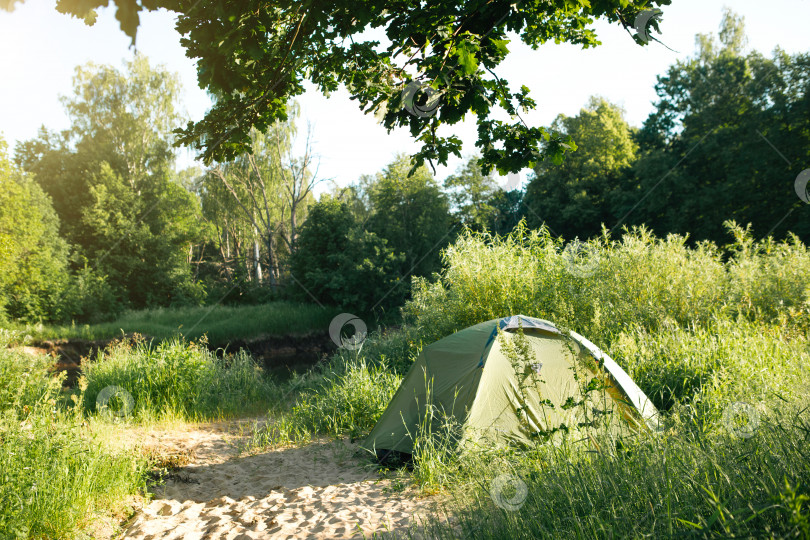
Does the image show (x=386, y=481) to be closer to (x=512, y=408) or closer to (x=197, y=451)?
(x=512, y=408)

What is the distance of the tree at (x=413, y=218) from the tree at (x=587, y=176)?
6.17m

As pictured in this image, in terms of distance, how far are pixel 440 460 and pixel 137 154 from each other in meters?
31.1

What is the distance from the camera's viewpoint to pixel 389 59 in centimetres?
523

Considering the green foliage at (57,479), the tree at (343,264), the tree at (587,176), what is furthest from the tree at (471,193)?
the green foliage at (57,479)

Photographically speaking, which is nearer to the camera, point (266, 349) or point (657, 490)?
point (657, 490)

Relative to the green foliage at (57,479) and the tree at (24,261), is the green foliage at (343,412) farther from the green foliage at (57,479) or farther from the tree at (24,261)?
the tree at (24,261)

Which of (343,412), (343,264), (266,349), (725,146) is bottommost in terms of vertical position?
(266,349)

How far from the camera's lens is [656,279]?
885 cm

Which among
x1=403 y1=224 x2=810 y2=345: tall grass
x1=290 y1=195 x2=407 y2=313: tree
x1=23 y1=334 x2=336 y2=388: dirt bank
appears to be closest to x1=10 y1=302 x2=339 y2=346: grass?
x1=23 y1=334 x2=336 y2=388: dirt bank

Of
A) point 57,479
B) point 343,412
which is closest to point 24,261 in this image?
point 343,412

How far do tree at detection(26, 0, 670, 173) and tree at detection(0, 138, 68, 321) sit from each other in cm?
1964

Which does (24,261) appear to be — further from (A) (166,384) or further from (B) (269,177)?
(A) (166,384)

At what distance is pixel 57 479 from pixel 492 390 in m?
3.89

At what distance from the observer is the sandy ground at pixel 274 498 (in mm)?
3762
